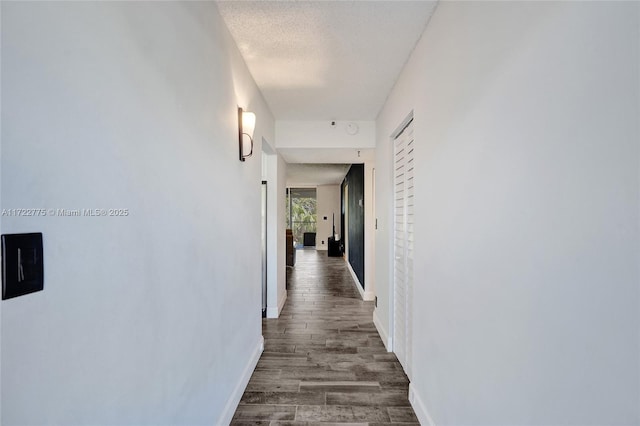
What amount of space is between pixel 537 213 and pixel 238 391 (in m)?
2.08

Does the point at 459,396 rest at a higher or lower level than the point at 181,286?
lower

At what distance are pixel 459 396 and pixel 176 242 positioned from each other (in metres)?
1.38

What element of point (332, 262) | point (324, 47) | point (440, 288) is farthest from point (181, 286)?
point (332, 262)

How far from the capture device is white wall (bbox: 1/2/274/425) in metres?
0.62

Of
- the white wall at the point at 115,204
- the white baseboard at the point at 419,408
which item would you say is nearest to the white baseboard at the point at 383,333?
the white baseboard at the point at 419,408

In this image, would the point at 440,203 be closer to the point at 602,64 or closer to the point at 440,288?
the point at 440,288

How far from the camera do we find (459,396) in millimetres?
1390

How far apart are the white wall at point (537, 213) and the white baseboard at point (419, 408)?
0.17 meters

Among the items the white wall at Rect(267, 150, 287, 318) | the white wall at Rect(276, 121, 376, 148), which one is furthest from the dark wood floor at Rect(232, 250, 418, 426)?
the white wall at Rect(276, 121, 376, 148)

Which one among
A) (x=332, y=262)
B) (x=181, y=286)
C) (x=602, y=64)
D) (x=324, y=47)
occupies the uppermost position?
(x=324, y=47)

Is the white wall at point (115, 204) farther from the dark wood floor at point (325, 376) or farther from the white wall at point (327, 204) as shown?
the white wall at point (327, 204)

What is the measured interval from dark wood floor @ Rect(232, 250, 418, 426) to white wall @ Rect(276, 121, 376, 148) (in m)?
2.11

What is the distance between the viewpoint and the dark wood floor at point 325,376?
2.03 metres

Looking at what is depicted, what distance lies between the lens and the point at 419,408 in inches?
77.2
